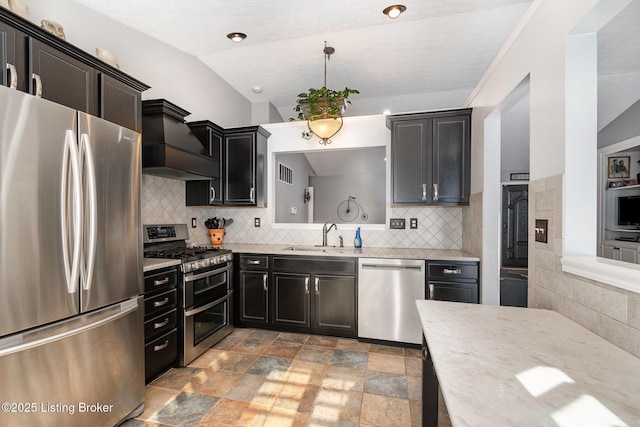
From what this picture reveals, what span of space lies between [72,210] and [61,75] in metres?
0.83

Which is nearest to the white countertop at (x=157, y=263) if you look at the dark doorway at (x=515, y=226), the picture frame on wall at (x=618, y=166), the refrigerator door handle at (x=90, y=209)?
the refrigerator door handle at (x=90, y=209)

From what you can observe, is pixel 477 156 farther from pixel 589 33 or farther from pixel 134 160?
pixel 134 160

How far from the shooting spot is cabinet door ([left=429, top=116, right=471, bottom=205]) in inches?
115

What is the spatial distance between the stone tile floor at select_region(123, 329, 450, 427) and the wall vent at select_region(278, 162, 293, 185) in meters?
2.63

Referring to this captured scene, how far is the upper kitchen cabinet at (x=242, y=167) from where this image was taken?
3.45 meters

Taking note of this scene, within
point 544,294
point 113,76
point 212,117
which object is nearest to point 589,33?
point 544,294

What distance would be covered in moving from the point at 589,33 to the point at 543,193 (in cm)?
76

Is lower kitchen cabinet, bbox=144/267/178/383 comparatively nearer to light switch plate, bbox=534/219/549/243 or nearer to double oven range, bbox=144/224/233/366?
double oven range, bbox=144/224/233/366

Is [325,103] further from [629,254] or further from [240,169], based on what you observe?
[629,254]

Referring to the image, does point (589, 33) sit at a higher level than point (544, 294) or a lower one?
higher

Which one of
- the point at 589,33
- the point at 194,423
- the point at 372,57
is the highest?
the point at 372,57

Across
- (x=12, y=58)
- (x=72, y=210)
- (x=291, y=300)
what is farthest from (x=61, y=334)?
(x=291, y=300)

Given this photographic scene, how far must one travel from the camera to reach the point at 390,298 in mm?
2789

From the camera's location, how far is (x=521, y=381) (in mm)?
744
